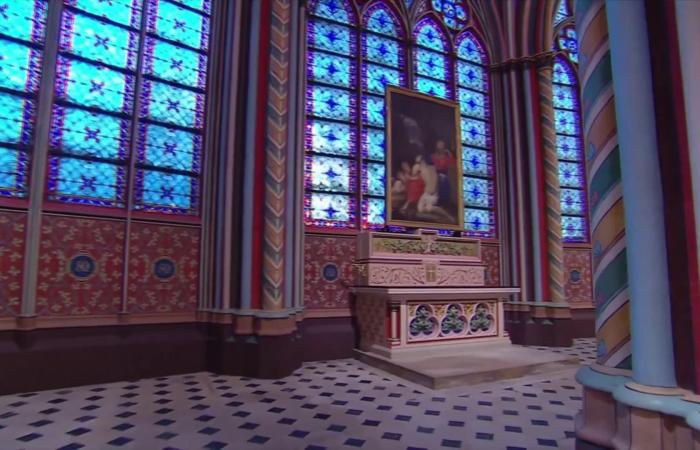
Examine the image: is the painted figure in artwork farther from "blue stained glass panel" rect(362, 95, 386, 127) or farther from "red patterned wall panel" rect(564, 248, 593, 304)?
"red patterned wall panel" rect(564, 248, 593, 304)

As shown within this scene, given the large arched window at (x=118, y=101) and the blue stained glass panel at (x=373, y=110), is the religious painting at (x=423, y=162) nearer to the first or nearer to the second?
the blue stained glass panel at (x=373, y=110)

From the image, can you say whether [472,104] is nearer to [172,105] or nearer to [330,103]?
[330,103]

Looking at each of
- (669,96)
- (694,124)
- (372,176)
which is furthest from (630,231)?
(372,176)

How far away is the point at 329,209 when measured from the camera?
7.99m

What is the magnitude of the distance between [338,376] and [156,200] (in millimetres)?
3941

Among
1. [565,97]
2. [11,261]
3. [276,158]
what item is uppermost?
[565,97]

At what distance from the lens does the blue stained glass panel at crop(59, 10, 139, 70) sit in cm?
609

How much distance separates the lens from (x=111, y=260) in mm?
5965

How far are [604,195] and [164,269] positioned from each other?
592 cm

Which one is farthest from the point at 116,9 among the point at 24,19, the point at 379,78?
the point at 379,78

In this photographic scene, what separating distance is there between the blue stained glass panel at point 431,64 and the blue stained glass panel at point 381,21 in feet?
2.55

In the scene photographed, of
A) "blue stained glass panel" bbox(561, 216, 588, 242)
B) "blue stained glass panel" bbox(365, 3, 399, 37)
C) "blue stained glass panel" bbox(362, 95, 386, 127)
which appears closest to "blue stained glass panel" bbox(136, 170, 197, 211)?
"blue stained glass panel" bbox(362, 95, 386, 127)

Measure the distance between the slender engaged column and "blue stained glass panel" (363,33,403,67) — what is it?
664cm

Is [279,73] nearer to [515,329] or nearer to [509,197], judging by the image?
[509,197]
